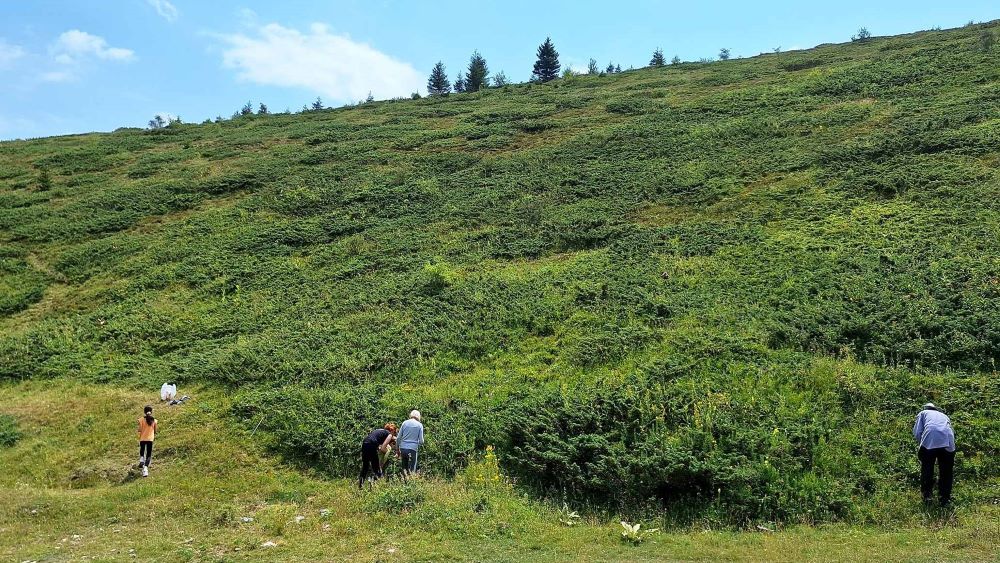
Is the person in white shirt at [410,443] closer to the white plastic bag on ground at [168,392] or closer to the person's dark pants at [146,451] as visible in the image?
the person's dark pants at [146,451]

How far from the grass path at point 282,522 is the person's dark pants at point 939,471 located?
40 cm

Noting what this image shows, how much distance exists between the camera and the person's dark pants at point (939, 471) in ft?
32.0

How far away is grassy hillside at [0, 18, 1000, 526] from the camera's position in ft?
38.5

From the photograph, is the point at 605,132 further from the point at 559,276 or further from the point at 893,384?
the point at 893,384

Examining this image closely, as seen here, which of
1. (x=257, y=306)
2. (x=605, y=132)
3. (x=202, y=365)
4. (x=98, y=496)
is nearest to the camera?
(x=98, y=496)

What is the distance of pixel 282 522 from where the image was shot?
10.4m

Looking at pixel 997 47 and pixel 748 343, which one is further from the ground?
pixel 997 47

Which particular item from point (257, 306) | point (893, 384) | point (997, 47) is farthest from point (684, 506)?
point (997, 47)

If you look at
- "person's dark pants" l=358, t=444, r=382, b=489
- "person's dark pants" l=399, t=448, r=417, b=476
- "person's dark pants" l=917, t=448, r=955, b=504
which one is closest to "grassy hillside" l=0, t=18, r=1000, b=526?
"person's dark pants" l=917, t=448, r=955, b=504

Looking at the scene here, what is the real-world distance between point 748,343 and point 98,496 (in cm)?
1459

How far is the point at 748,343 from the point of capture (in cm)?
1511

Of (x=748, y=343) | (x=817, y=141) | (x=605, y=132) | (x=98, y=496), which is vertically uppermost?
(x=605, y=132)

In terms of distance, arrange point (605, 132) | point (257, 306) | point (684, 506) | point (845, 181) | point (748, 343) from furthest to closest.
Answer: point (605, 132) < point (845, 181) < point (257, 306) < point (748, 343) < point (684, 506)

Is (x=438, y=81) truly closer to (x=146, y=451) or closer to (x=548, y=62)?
(x=548, y=62)
